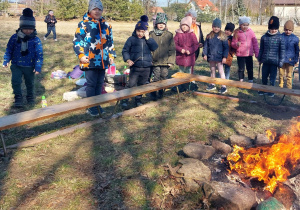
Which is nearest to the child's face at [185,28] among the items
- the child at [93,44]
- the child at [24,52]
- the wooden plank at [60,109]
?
the wooden plank at [60,109]

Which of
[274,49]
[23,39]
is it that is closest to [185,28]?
[274,49]

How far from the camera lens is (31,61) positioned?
256 inches

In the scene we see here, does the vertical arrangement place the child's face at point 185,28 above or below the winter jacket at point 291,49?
above

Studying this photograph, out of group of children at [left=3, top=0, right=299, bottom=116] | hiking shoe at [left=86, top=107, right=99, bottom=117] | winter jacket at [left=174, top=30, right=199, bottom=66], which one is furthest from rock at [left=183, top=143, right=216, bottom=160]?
winter jacket at [left=174, top=30, right=199, bottom=66]

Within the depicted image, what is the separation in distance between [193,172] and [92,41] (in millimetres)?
3257

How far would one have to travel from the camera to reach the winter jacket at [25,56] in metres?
6.27

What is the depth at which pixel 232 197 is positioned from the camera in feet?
10.8

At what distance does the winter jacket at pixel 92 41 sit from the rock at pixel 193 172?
9.11 ft

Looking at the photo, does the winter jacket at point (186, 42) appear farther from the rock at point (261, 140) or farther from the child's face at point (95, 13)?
the rock at point (261, 140)

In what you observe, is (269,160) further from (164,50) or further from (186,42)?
(186,42)

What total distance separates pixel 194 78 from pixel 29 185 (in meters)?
4.75

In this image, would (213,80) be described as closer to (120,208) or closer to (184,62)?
(184,62)

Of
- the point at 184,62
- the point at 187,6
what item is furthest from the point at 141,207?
the point at 187,6

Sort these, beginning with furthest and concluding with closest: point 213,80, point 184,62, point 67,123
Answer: point 184,62, point 213,80, point 67,123
